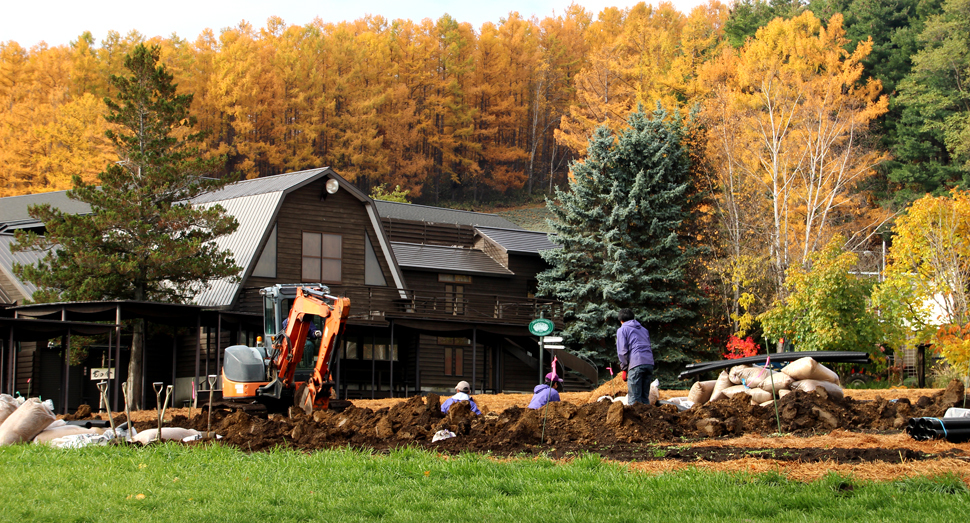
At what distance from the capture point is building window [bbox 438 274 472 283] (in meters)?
33.3

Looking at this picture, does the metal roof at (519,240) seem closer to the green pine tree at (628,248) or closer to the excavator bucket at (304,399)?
the green pine tree at (628,248)

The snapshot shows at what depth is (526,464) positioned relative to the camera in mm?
8477

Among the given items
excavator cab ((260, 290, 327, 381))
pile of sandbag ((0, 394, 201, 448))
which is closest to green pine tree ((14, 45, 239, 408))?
excavator cab ((260, 290, 327, 381))

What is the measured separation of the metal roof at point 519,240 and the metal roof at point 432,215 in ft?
9.15

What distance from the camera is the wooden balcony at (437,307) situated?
95.0 feet

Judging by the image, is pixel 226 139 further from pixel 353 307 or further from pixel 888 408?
pixel 888 408

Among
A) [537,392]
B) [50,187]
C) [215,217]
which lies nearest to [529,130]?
[50,187]

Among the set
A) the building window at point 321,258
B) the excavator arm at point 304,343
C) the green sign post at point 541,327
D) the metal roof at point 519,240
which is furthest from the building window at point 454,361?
the excavator arm at point 304,343

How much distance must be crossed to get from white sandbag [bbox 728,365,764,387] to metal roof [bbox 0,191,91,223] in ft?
87.5

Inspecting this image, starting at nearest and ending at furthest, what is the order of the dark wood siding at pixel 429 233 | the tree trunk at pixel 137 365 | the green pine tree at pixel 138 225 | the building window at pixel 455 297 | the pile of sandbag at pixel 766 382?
the pile of sandbag at pixel 766 382 → the green pine tree at pixel 138 225 → the tree trunk at pixel 137 365 → the building window at pixel 455 297 → the dark wood siding at pixel 429 233

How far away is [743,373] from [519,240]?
2137 centimetres

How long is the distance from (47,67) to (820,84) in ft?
149

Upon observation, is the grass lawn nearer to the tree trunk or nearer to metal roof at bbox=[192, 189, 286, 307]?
the tree trunk

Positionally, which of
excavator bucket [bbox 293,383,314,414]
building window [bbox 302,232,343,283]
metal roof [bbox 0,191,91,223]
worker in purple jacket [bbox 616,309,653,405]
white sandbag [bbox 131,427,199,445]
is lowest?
excavator bucket [bbox 293,383,314,414]
